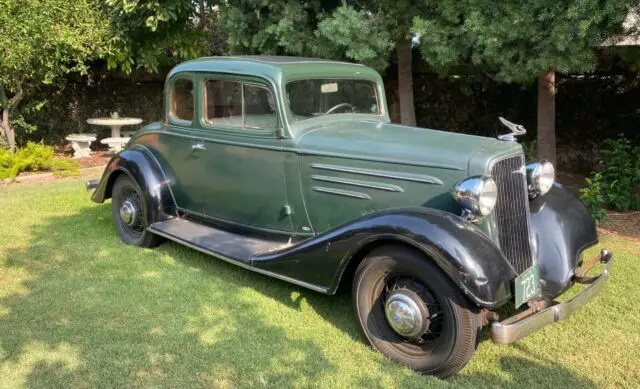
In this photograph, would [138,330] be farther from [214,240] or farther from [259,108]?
[259,108]

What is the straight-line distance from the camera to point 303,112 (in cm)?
400

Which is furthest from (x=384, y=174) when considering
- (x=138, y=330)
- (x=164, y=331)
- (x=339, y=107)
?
(x=138, y=330)

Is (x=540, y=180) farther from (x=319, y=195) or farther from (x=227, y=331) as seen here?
(x=227, y=331)

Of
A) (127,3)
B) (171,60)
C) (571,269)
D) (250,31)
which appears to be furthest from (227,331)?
(171,60)

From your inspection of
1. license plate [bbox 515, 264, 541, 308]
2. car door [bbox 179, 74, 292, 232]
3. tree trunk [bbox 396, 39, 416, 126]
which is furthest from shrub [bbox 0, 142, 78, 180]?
license plate [bbox 515, 264, 541, 308]

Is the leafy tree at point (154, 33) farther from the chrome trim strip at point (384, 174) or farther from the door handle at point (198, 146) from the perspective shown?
the chrome trim strip at point (384, 174)

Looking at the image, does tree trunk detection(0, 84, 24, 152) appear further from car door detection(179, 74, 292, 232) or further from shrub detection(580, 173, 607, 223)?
shrub detection(580, 173, 607, 223)

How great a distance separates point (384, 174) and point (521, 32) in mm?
2493

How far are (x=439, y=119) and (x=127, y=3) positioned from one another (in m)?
5.53

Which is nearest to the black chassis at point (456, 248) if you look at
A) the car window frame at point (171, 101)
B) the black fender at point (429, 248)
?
the black fender at point (429, 248)

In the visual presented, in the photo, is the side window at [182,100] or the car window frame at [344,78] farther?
the side window at [182,100]

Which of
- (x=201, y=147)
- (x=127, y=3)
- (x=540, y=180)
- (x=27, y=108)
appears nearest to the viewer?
(x=540, y=180)

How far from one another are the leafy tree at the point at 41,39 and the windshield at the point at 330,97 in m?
5.83

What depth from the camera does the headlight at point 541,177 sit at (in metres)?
3.50
